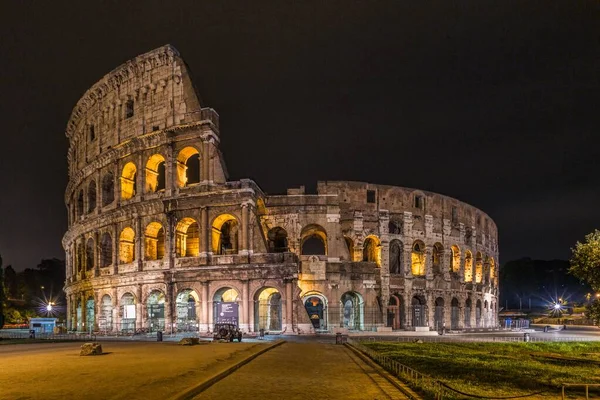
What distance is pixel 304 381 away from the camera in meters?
13.7

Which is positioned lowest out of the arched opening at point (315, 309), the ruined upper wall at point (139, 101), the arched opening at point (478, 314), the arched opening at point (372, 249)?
the arched opening at point (478, 314)

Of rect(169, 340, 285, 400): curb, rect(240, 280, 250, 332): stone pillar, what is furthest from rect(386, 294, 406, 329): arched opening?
rect(169, 340, 285, 400): curb

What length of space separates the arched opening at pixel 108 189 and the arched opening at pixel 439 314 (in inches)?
1078

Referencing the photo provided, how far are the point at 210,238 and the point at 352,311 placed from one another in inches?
507

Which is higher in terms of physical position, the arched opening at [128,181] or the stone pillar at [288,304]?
the arched opening at [128,181]

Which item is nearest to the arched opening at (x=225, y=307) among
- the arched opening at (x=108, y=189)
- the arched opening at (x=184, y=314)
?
the arched opening at (x=184, y=314)

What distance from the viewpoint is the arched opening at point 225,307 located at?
34.2 meters

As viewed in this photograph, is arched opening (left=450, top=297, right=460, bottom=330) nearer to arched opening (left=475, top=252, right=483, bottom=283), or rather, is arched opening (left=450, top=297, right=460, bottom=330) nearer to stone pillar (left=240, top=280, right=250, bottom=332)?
arched opening (left=475, top=252, right=483, bottom=283)

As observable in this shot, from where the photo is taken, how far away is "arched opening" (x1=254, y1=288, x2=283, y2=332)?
38500 mm

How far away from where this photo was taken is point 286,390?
40.1ft

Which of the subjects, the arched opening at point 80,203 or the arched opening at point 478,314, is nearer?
the arched opening at point 80,203

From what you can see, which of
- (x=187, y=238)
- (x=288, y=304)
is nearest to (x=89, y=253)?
(x=187, y=238)

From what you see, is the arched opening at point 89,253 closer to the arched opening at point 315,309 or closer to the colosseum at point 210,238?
the colosseum at point 210,238

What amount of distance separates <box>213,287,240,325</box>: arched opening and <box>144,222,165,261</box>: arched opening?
18.1 ft
